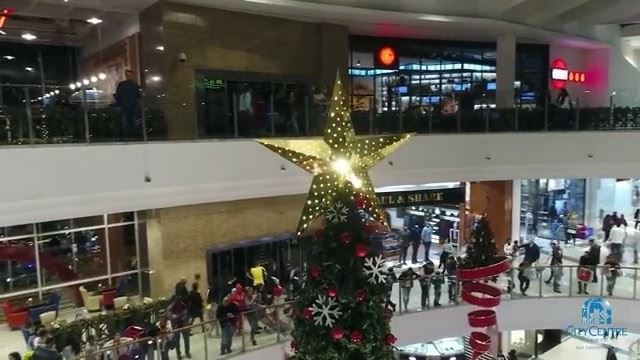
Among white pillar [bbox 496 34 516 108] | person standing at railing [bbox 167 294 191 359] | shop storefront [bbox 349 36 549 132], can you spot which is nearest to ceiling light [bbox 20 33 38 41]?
shop storefront [bbox 349 36 549 132]

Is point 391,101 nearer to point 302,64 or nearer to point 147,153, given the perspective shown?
point 302,64

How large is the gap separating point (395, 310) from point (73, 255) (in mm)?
7133

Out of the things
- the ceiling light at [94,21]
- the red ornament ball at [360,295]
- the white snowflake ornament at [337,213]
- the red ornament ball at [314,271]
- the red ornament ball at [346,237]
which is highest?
the ceiling light at [94,21]

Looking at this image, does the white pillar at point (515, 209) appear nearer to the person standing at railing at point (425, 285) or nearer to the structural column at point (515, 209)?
the structural column at point (515, 209)

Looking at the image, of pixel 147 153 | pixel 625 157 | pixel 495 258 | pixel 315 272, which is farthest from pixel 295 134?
pixel 625 157

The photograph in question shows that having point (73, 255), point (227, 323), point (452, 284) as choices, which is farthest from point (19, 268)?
point (452, 284)

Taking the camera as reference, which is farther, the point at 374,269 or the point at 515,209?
the point at 515,209

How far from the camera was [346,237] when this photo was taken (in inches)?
185

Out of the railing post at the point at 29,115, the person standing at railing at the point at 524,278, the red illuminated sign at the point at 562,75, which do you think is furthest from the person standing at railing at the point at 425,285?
the red illuminated sign at the point at 562,75

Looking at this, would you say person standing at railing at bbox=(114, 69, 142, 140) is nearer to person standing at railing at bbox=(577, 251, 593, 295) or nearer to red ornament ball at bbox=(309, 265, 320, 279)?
red ornament ball at bbox=(309, 265, 320, 279)

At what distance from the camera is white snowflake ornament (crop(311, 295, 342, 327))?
480cm

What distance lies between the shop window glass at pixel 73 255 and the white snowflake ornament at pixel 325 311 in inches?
352

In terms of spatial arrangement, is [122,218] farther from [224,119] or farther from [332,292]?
[332,292]

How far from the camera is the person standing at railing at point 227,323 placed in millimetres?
8906
